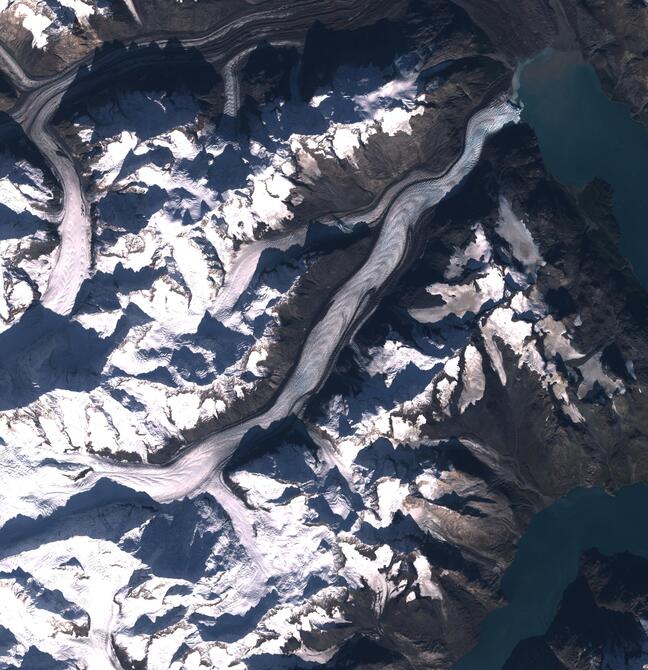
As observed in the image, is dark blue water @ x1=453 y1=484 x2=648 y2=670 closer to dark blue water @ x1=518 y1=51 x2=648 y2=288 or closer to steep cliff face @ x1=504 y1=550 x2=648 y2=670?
steep cliff face @ x1=504 y1=550 x2=648 y2=670

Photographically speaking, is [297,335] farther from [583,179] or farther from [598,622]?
[598,622]

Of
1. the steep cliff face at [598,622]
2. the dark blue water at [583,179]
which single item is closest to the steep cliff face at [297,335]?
the steep cliff face at [598,622]

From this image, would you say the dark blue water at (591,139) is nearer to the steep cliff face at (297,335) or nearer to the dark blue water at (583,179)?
the dark blue water at (583,179)

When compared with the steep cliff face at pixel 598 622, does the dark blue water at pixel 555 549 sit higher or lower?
higher

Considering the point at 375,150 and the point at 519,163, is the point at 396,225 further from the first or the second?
the point at 519,163

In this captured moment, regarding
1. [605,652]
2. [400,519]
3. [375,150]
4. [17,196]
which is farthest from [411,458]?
[17,196]

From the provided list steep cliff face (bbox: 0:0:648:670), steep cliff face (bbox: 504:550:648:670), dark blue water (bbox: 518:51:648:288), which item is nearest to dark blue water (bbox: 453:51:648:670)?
dark blue water (bbox: 518:51:648:288)

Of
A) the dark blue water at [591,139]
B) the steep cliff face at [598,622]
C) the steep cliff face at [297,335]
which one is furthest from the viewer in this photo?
the dark blue water at [591,139]
